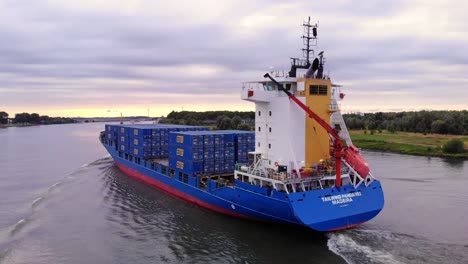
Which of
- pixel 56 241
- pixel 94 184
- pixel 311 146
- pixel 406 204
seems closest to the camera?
pixel 56 241

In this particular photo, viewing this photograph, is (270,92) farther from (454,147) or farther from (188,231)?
(454,147)

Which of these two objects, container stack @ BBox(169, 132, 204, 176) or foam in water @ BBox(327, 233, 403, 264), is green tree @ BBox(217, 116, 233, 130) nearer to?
container stack @ BBox(169, 132, 204, 176)

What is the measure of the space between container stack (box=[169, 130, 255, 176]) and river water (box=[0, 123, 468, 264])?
10.2ft

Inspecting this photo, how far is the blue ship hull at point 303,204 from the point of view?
831 inches

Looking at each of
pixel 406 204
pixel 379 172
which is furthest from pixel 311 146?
pixel 379 172

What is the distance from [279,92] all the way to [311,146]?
3.94 metres

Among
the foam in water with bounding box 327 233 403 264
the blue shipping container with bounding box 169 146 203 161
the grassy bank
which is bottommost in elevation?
the foam in water with bounding box 327 233 403 264

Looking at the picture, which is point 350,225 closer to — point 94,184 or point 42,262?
point 42,262

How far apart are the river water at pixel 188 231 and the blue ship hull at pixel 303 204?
81 cm

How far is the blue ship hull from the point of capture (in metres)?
21.1

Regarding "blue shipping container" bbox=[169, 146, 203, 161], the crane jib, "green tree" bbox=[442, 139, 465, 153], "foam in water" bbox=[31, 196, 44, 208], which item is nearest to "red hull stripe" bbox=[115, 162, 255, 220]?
"blue shipping container" bbox=[169, 146, 203, 161]

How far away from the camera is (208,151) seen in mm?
30172

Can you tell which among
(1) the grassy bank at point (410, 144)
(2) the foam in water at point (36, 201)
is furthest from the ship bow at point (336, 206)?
(1) the grassy bank at point (410, 144)

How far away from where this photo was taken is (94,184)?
3756 centimetres
